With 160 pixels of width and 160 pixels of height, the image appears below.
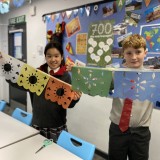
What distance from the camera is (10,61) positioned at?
1.64 meters

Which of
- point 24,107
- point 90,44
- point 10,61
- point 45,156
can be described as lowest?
point 24,107

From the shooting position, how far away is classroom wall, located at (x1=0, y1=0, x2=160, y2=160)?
2.52 meters

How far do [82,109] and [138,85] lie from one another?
2061 mm

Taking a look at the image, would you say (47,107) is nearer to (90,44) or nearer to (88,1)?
(90,44)

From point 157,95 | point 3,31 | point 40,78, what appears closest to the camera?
point 157,95

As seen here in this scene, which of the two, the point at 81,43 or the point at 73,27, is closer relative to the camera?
the point at 81,43

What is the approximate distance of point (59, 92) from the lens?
1516 mm

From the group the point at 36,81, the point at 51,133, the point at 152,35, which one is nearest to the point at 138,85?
the point at 36,81

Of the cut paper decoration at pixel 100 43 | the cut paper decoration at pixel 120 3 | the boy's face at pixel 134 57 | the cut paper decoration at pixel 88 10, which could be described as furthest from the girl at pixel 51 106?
the cut paper decoration at pixel 88 10

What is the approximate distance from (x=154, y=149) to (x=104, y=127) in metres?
0.73

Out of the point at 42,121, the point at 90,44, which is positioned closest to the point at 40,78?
the point at 42,121

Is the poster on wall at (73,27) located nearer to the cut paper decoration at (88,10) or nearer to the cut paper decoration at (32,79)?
the cut paper decoration at (88,10)

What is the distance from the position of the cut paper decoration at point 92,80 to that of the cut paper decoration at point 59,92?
0.14 meters

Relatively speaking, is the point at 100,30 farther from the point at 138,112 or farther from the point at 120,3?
the point at 138,112
